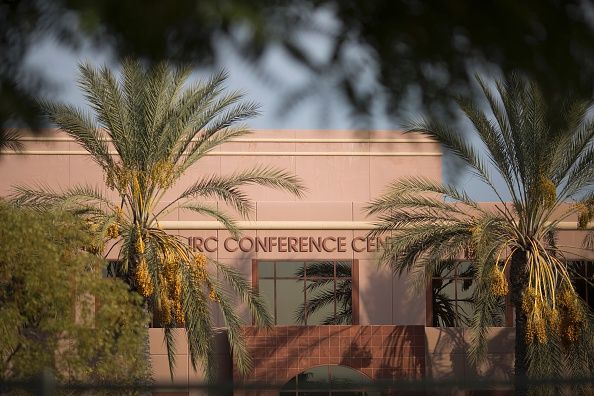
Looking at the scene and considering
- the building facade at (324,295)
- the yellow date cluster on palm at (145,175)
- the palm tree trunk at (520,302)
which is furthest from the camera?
the building facade at (324,295)

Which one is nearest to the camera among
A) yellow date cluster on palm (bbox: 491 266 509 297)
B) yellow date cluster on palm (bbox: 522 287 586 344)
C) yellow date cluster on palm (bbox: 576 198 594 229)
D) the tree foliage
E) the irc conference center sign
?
the tree foliage

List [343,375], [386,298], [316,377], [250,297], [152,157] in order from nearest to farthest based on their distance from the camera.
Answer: [152,157]
[250,297]
[343,375]
[316,377]
[386,298]

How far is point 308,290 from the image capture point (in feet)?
97.9

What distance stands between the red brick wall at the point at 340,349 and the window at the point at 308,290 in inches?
79.4

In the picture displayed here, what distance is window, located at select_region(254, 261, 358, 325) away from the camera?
29.6 meters

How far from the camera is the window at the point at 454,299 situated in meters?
29.6

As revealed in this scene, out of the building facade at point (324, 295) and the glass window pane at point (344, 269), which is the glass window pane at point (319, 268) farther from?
the glass window pane at point (344, 269)

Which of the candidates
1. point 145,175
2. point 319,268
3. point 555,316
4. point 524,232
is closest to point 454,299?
point 319,268

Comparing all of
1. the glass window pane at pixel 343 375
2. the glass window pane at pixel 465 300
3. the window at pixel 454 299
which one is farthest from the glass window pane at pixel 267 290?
the glass window pane at pixel 465 300

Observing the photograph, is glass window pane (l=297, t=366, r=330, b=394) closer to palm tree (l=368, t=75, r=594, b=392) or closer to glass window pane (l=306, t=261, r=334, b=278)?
glass window pane (l=306, t=261, r=334, b=278)

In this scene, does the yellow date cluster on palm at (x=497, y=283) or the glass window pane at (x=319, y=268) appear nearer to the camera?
the yellow date cluster on palm at (x=497, y=283)

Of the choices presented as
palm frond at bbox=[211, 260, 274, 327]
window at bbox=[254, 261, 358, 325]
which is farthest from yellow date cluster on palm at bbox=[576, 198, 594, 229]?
window at bbox=[254, 261, 358, 325]

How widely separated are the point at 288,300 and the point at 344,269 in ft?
5.87

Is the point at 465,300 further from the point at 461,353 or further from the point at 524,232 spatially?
the point at 524,232
